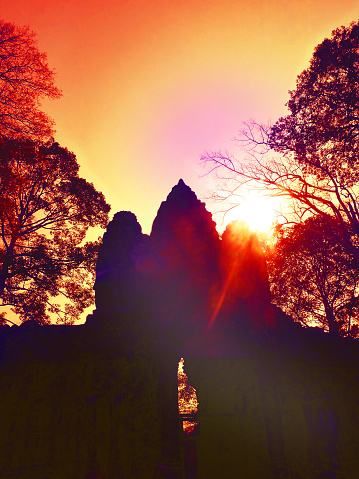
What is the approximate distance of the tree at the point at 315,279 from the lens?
13.8m

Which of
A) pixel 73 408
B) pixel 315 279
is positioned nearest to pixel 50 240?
pixel 73 408

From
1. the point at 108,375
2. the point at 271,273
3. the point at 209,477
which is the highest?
the point at 271,273

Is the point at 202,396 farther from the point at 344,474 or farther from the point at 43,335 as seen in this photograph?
the point at 43,335

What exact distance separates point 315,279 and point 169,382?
37.8ft

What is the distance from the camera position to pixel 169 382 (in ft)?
32.4

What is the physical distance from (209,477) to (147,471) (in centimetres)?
290

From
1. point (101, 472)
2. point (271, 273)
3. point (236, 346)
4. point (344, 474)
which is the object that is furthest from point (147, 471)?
point (271, 273)

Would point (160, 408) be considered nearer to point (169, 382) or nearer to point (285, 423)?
point (169, 382)

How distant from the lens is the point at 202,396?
9.96 m

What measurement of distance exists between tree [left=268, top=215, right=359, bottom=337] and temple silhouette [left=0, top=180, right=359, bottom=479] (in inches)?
152

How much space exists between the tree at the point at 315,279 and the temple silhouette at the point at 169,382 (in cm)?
385

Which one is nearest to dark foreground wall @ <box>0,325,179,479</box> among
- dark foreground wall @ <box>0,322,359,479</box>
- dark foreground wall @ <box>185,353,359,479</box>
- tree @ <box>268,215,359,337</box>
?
dark foreground wall @ <box>0,322,359,479</box>

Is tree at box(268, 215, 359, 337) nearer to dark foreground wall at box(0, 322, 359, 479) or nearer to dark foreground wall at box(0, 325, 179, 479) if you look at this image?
dark foreground wall at box(0, 322, 359, 479)

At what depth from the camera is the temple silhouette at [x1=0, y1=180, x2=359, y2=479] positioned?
7035 mm
